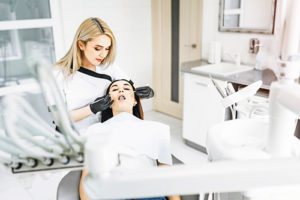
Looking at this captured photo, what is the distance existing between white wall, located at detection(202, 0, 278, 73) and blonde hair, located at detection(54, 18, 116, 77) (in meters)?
1.84

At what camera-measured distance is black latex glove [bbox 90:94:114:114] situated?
4.43ft

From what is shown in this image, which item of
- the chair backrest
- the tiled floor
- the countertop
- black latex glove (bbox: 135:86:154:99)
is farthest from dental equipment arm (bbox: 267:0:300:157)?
the tiled floor

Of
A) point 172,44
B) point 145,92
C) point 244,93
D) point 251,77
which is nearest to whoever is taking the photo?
point 244,93

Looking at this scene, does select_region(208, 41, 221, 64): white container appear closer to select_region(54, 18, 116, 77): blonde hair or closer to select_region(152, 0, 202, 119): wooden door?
select_region(152, 0, 202, 119): wooden door

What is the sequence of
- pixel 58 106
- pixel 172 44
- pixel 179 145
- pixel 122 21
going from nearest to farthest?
1. pixel 58 106
2. pixel 122 21
3. pixel 179 145
4. pixel 172 44

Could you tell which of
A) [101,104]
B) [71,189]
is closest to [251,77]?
[101,104]

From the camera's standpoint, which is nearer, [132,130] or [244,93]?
[244,93]

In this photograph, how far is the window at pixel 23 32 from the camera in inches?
112

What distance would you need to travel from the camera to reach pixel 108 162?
0.58 metres

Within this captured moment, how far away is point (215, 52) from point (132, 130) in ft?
6.74

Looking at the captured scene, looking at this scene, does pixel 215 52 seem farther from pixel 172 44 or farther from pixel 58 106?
pixel 58 106

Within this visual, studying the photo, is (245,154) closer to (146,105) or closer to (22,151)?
(22,151)

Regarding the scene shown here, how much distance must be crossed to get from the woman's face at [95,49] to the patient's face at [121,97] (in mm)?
149

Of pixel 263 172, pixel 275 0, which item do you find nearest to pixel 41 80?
pixel 263 172
